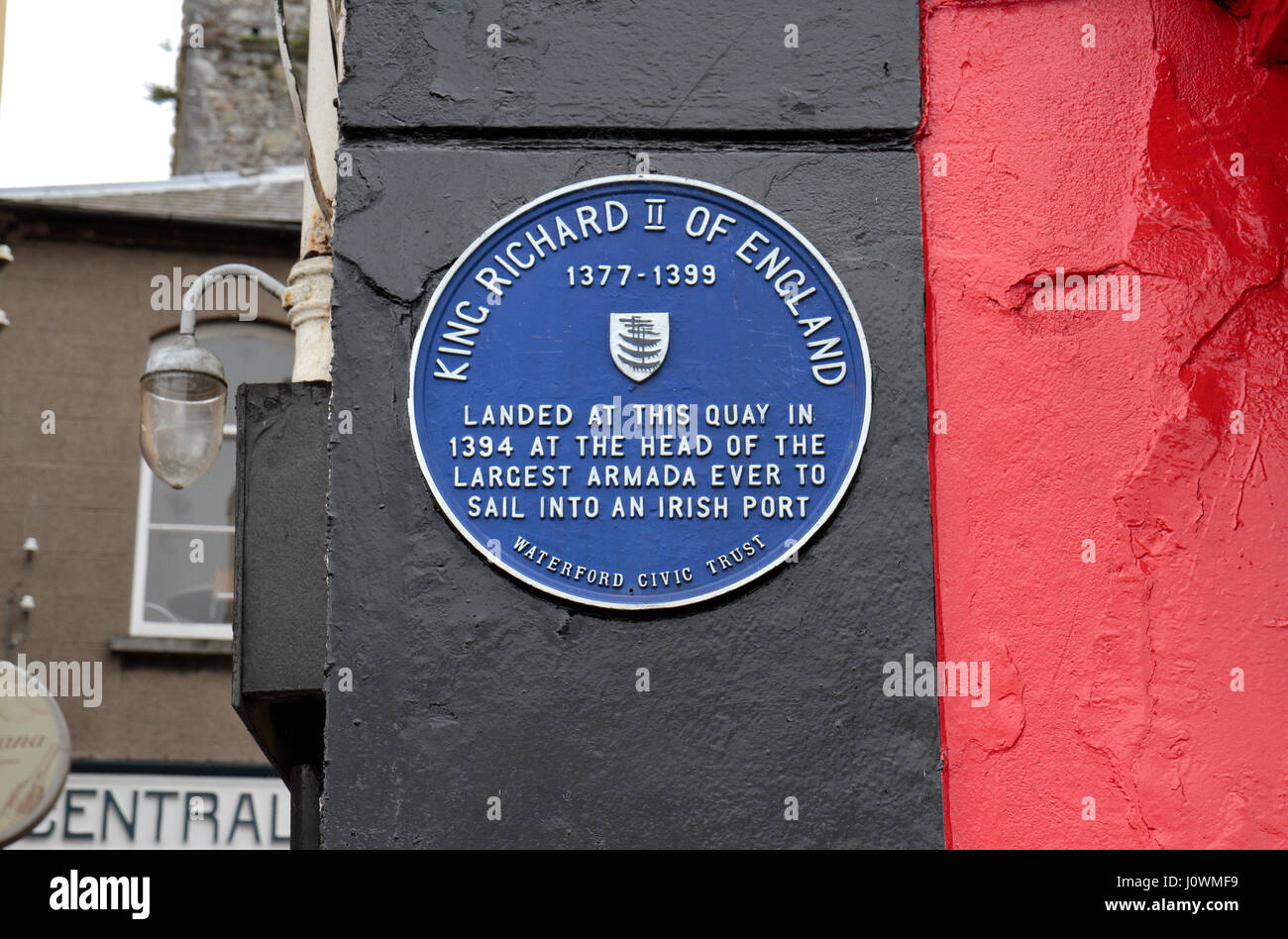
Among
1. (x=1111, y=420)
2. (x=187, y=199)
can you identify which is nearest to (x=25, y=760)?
(x=187, y=199)

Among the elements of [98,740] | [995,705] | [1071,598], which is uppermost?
[1071,598]

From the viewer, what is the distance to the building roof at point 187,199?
41.9 ft

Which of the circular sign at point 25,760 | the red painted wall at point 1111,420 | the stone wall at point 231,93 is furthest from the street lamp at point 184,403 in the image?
the stone wall at point 231,93

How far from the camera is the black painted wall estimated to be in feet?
12.1

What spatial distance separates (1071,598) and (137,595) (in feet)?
31.6

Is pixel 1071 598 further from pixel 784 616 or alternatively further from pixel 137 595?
pixel 137 595

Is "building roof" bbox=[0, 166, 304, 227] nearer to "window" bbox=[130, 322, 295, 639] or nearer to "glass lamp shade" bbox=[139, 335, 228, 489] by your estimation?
"window" bbox=[130, 322, 295, 639]

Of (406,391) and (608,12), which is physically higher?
(608,12)

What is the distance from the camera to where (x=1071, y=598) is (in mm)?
3834

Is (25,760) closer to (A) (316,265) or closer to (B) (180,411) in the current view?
(B) (180,411)

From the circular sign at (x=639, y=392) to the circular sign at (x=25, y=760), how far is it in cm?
621
